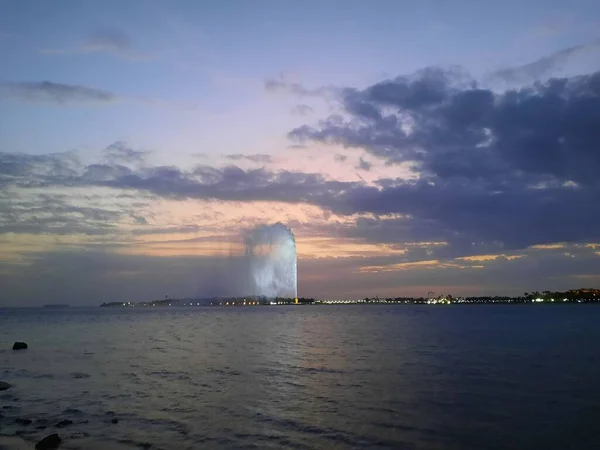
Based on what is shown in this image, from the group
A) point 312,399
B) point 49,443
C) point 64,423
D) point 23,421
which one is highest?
point 49,443

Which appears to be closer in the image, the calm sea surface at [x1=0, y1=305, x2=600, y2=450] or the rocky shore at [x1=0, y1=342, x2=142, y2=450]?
the rocky shore at [x1=0, y1=342, x2=142, y2=450]

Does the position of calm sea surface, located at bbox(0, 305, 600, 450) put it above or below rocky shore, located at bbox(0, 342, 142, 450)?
below

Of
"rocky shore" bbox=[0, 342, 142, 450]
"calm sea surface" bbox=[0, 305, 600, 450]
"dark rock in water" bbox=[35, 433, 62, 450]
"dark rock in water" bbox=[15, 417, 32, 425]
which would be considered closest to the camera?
"dark rock in water" bbox=[35, 433, 62, 450]

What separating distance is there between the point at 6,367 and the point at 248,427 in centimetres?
3618

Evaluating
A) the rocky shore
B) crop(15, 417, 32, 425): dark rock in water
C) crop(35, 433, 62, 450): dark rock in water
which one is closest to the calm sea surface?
the rocky shore

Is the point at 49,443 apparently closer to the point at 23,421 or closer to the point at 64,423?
the point at 64,423

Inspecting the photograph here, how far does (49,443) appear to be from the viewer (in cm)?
2205

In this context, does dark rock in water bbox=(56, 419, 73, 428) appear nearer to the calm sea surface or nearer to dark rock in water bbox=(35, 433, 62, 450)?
the calm sea surface

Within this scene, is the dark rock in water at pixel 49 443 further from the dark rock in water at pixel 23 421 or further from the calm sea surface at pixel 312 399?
A: the dark rock in water at pixel 23 421

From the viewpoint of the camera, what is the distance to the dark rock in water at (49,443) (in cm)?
2178

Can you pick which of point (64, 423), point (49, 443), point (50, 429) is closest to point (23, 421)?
point (64, 423)

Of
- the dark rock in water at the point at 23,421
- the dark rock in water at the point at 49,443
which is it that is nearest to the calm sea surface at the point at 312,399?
the dark rock in water at the point at 23,421

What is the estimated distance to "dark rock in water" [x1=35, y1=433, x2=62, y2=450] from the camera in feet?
71.5

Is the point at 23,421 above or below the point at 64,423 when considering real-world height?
above
